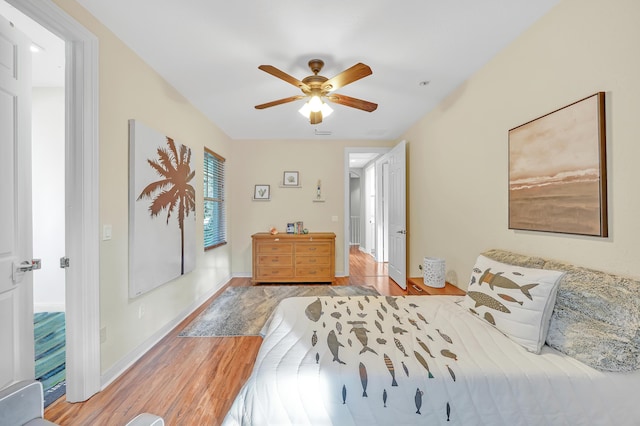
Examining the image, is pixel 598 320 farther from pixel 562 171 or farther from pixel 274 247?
pixel 274 247

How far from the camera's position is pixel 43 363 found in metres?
2.01

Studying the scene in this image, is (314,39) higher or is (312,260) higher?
(314,39)

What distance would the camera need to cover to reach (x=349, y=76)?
192cm

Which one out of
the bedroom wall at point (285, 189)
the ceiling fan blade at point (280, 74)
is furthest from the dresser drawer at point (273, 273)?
the ceiling fan blade at point (280, 74)

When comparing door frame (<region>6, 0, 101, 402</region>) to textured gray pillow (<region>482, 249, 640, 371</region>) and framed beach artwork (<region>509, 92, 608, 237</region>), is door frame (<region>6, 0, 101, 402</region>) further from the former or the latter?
framed beach artwork (<region>509, 92, 608, 237</region>)

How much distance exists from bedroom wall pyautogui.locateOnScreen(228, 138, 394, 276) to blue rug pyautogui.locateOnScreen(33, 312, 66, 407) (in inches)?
92.7

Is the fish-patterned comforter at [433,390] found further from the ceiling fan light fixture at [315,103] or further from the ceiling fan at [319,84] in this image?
the ceiling fan light fixture at [315,103]

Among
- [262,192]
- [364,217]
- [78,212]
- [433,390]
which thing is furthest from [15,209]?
[364,217]

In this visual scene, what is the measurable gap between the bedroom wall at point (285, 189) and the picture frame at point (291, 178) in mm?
78

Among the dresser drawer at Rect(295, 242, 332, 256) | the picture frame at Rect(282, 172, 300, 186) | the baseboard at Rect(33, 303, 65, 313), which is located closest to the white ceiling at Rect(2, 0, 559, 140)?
the picture frame at Rect(282, 172, 300, 186)

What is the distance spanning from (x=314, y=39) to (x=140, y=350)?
296cm

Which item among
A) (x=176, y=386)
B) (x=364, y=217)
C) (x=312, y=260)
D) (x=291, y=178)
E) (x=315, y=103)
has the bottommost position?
(x=176, y=386)

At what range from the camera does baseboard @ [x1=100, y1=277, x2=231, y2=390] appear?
5.96 feet

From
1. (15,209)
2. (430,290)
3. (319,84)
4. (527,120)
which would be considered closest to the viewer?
(15,209)
